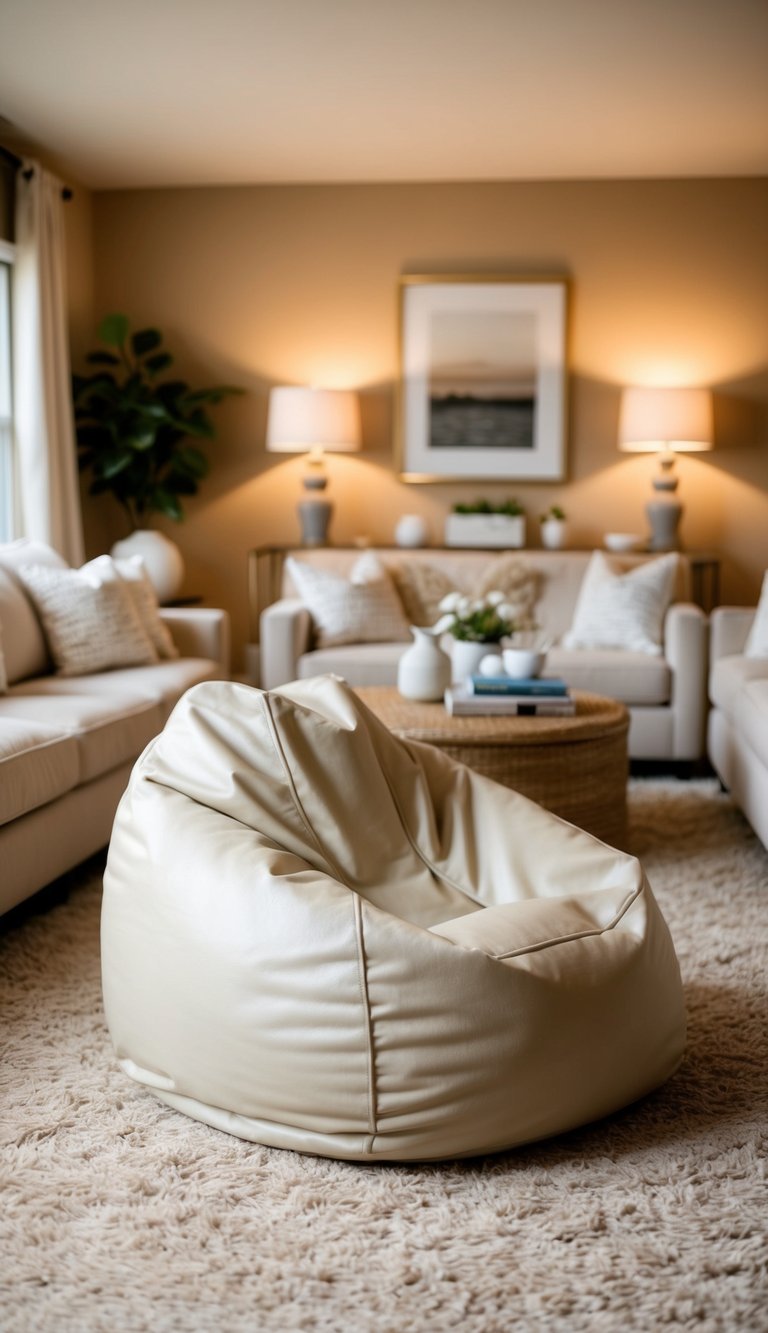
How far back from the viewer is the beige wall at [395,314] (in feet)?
19.0

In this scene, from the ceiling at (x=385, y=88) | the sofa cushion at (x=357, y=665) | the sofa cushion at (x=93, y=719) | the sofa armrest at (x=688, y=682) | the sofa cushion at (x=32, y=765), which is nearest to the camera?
the sofa cushion at (x=32, y=765)

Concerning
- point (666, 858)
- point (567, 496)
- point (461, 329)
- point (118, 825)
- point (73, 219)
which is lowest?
point (666, 858)

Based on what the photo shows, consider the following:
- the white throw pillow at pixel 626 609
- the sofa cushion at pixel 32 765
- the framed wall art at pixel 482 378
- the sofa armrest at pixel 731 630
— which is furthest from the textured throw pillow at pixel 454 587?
the sofa cushion at pixel 32 765

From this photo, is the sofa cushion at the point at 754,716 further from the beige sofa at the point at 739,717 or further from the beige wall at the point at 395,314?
the beige wall at the point at 395,314

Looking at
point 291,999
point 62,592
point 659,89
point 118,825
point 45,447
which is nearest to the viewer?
point 291,999

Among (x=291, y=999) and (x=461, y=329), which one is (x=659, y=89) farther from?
(x=291, y=999)

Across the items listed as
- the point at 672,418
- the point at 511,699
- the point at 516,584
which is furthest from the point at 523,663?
the point at 672,418

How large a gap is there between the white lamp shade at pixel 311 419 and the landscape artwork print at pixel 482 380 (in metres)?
0.53

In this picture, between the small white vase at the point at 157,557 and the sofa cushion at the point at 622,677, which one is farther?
the small white vase at the point at 157,557

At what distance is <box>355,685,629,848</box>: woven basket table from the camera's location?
3.29m

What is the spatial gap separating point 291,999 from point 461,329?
468cm

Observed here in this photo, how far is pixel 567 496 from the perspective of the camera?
235 inches

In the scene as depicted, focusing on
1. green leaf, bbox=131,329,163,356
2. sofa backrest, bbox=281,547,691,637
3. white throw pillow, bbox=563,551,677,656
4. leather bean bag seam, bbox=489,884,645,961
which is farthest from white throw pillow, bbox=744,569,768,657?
green leaf, bbox=131,329,163,356

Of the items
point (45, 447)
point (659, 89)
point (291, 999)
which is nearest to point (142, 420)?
point (45, 447)
